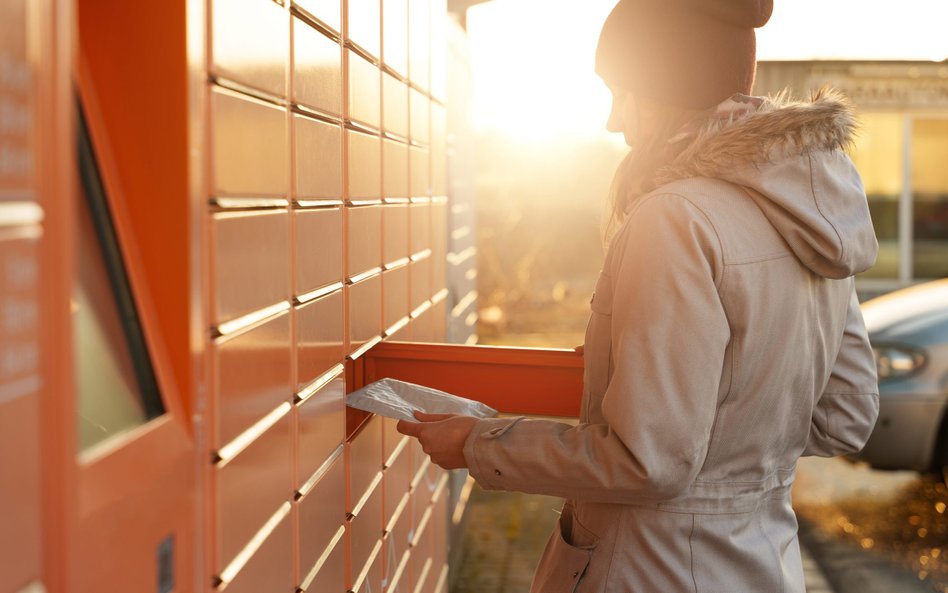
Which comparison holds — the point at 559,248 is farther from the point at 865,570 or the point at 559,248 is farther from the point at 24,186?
the point at 24,186

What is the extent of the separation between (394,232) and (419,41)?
857mm

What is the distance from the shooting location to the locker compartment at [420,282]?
3.63m

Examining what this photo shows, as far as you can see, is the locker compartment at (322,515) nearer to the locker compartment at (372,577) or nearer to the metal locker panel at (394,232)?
the locker compartment at (372,577)

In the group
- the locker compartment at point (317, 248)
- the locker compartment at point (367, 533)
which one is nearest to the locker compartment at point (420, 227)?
the locker compartment at point (367, 533)

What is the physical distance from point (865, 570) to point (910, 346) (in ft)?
5.11

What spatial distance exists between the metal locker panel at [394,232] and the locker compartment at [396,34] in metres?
0.41

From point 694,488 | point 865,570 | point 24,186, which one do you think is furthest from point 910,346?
point 24,186

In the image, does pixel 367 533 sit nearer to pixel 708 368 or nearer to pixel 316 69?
pixel 316 69

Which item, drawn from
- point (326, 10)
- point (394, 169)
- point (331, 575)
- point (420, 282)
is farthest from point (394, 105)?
point (331, 575)

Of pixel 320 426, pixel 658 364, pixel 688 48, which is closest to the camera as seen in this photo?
pixel 658 364

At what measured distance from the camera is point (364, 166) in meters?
2.81

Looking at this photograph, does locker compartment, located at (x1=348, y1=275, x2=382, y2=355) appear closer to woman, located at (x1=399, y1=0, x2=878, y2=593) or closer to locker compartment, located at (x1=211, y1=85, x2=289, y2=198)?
woman, located at (x1=399, y1=0, x2=878, y2=593)

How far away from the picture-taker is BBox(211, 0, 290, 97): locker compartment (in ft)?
5.51

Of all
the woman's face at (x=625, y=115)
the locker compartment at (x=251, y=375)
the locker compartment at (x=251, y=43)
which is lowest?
the locker compartment at (x=251, y=375)
